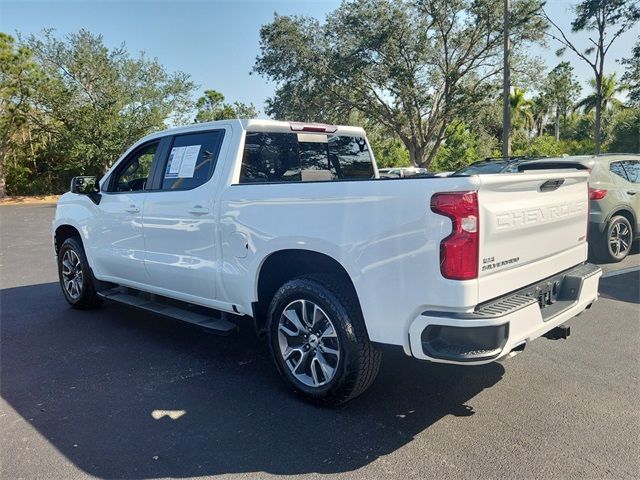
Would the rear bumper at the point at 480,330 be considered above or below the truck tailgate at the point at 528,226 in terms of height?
below

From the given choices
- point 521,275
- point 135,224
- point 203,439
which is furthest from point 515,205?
point 135,224

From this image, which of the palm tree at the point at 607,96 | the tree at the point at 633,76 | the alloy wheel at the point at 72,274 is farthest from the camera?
the palm tree at the point at 607,96

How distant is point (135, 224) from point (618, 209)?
704 centimetres

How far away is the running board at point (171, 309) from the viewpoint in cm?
394

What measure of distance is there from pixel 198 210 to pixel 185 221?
8.9 inches

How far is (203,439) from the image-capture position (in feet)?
9.93

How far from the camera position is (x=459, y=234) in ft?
8.50

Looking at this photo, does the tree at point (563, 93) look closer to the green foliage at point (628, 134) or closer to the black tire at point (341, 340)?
the green foliage at point (628, 134)

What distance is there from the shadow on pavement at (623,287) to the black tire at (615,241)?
67 cm

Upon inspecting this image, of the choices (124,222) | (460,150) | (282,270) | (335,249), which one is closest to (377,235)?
(335,249)

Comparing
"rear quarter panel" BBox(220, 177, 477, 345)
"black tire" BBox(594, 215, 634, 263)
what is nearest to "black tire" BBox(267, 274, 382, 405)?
"rear quarter panel" BBox(220, 177, 477, 345)

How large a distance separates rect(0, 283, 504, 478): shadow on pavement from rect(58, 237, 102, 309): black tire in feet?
2.96

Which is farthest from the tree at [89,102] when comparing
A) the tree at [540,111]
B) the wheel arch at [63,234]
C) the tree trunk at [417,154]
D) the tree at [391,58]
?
the tree at [540,111]

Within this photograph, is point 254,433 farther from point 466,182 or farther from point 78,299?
point 78,299
